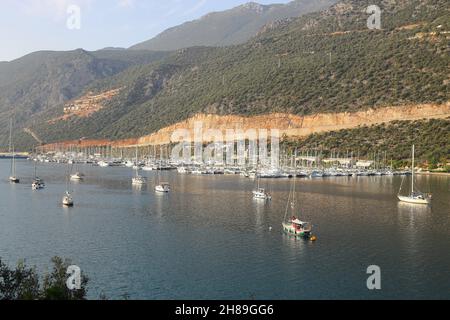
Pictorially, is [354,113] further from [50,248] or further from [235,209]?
[50,248]

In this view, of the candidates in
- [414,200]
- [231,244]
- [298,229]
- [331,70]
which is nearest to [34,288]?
[231,244]

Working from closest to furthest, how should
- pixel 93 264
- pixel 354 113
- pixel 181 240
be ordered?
pixel 93 264 → pixel 181 240 → pixel 354 113

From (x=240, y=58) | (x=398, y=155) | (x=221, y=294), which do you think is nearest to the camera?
(x=221, y=294)

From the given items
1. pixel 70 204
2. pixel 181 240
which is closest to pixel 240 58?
pixel 70 204

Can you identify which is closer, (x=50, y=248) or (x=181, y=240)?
(x=50, y=248)

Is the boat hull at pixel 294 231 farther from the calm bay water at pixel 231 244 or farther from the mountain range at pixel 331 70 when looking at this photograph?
the mountain range at pixel 331 70

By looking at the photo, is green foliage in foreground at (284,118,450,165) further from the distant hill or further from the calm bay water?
the calm bay water

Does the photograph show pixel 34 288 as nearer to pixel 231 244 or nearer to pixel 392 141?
pixel 231 244
